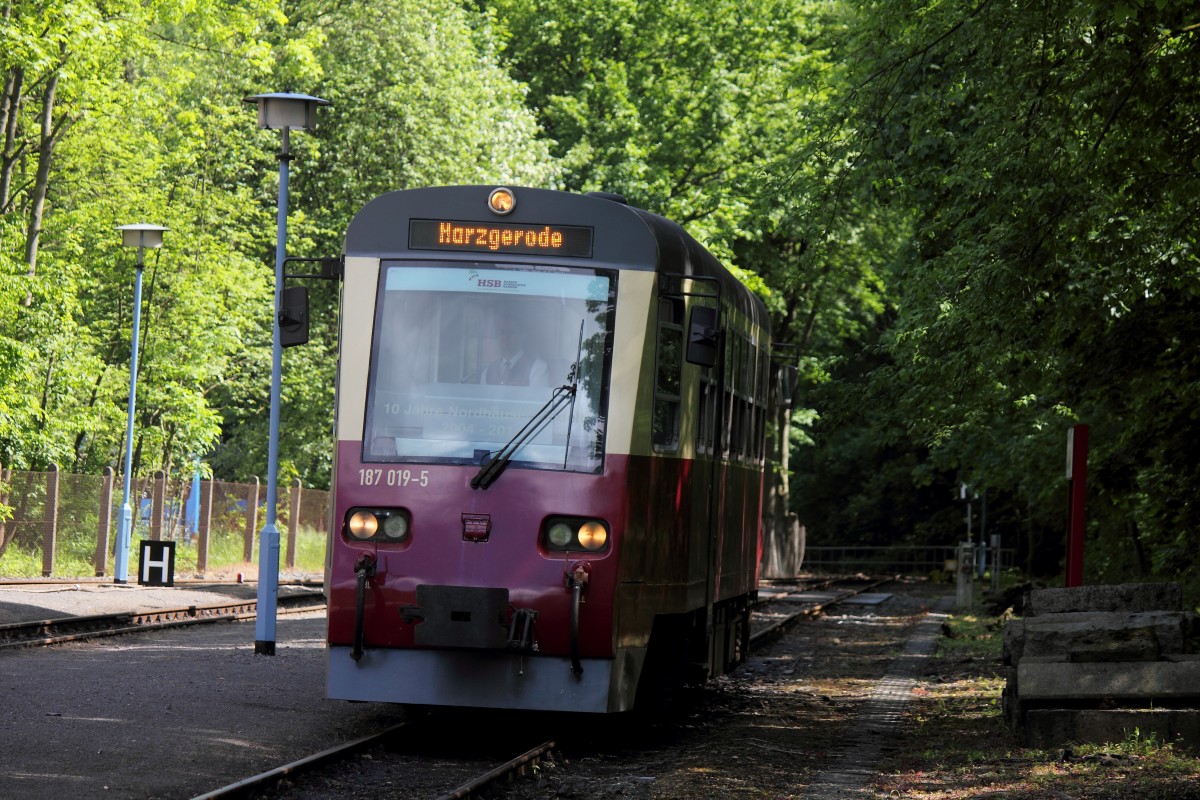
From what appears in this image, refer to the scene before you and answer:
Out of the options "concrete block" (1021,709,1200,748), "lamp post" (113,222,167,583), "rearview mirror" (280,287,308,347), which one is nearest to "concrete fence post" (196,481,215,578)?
"lamp post" (113,222,167,583)

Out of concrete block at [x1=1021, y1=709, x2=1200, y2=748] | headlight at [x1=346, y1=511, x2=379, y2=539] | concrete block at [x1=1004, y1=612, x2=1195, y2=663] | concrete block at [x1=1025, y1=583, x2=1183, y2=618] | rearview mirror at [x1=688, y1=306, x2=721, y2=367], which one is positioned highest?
rearview mirror at [x1=688, y1=306, x2=721, y2=367]

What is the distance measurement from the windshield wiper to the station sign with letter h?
16594mm

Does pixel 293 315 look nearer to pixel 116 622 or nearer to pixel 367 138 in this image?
pixel 116 622

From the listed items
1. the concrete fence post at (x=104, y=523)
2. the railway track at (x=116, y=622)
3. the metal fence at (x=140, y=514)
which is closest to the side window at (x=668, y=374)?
the railway track at (x=116, y=622)

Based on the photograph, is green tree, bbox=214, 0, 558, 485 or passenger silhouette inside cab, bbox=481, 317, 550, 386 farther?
green tree, bbox=214, 0, 558, 485

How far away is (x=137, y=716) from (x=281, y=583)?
1846cm

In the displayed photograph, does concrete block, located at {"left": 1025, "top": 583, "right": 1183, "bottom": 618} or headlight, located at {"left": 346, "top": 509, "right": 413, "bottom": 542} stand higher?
headlight, located at {"left": 346, "top": 509, "right": 413, "bottom": 542}

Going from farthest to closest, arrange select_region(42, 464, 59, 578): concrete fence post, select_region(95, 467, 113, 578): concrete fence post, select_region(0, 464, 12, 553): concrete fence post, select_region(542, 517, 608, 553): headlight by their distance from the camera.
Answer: select_region(95, 467, 113, 578): concrete fence post, select_region(42, 464, 59, 578): concrete fence post, select_region(0, 464, 12, 553): concrete fence post, select_region(542, 517, 608, 553): headlight

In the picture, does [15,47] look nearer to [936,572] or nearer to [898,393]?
[898,393]

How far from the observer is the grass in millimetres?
9633

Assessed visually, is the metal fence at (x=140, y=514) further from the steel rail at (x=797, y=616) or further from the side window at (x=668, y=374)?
the side window at (x=668, y=374)

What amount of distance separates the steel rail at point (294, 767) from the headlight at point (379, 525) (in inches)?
49.0

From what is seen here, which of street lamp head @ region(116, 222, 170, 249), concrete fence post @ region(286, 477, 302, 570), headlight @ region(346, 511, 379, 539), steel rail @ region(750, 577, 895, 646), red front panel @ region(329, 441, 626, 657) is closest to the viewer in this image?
red front panel @ region(329, 441, 626, 657)

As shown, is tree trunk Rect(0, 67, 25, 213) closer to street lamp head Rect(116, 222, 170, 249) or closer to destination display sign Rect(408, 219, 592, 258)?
street lamp head Rect(116, 222, 170, 249)
